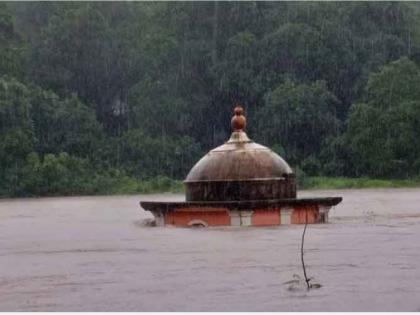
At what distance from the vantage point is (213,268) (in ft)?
37.4

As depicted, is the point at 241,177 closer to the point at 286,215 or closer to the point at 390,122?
the point at 286,215

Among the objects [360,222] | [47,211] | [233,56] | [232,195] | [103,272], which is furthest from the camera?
[233,56]

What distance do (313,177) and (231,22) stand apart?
9276mm

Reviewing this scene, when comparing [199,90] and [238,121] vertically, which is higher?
[199,90]

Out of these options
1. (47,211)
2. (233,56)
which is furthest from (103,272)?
(233,56)

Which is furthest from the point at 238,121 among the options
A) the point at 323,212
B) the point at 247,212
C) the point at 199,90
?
the point at 199,90

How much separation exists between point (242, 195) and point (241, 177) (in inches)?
10.6

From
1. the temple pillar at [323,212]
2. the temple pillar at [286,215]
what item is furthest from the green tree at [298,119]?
the temple pillar at [286,215]

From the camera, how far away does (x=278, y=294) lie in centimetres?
903

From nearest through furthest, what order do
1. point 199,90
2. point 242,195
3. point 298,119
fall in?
point 242,195 < point 298,119 < point 199,90

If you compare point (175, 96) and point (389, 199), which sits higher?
point (175, 96)

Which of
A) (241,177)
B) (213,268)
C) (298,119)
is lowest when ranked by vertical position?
(213,268)

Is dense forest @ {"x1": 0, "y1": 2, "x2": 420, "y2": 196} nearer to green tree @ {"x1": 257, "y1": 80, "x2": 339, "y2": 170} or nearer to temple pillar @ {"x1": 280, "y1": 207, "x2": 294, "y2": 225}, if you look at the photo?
green tree @ {"x1": 257, "y1": 80, "x2": 339, "y2": 170}

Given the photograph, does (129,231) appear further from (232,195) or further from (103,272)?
(103,272)
